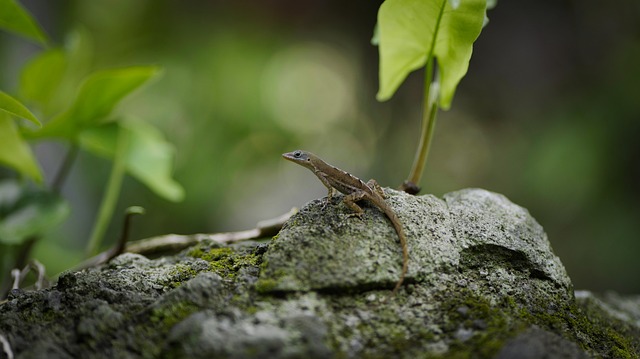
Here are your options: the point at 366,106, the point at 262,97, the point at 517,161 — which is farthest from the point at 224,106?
the point at 517,161

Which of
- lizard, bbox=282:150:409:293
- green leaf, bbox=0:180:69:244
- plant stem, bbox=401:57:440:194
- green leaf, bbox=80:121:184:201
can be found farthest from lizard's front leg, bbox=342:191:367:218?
green leaf, bbox=0:180:69:244

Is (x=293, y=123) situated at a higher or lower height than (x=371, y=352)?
higher

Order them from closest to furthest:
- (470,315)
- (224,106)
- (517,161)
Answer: (470,315), (517,161), (224,106)

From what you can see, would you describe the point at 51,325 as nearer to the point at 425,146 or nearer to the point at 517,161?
the point at 425,146

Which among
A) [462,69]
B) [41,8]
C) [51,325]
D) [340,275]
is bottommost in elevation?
[51,325]

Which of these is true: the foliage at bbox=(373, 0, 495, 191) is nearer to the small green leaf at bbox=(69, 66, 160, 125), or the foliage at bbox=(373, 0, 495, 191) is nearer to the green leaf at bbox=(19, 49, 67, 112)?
the small green leaf at bbox=(69, 66, 160, 125)

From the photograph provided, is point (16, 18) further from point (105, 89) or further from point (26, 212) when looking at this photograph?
point (26, 212)

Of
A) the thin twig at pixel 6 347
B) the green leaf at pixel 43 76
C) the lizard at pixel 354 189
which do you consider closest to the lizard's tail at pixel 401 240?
the lizard at pixel 354 189
